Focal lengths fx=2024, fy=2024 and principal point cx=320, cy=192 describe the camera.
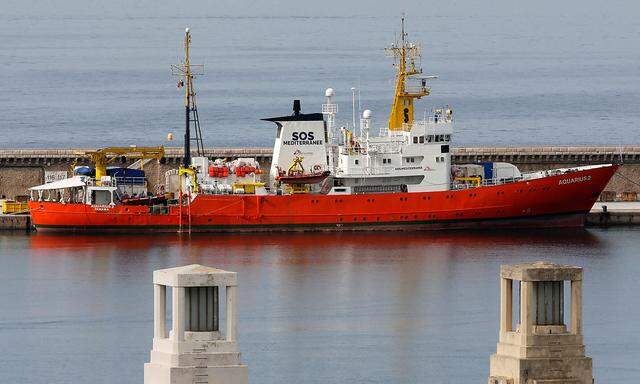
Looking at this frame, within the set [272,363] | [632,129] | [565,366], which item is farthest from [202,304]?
[632,129]

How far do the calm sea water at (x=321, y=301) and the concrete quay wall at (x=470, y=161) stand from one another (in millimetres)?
4897

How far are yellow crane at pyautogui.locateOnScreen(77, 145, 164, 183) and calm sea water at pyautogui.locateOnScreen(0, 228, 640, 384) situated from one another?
2.65 m

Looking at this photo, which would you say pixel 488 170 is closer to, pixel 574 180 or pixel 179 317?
pixel 574 180

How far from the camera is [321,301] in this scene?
4600 cm

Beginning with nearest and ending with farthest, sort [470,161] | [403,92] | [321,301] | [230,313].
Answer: [230,313]
[321,301]
[403,92]
[470,161]

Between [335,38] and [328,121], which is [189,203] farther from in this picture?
[335,38]

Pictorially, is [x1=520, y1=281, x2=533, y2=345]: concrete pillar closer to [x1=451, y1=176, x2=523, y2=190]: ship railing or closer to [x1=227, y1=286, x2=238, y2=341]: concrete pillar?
[x1=227, y1=286, x2=238, y2=341]: concrete pillar

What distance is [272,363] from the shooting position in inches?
1438

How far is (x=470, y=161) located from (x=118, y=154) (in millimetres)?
11869

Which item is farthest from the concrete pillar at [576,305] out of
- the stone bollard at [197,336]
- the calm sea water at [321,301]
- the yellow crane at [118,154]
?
the yellow crane at [118,154]

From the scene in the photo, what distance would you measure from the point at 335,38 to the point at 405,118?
136 m

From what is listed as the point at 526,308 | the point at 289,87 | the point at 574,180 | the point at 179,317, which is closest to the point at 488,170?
the point at 574,180

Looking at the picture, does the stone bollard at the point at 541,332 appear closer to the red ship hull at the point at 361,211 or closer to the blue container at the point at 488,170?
the red ship hull at the point at 361,211

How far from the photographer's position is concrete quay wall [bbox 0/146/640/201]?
65125 millimetres
